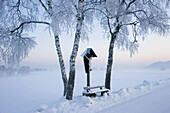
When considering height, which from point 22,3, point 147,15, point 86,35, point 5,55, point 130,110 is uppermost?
point 22,3

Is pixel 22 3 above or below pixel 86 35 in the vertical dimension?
above

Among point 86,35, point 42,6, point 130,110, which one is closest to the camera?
point 130,110

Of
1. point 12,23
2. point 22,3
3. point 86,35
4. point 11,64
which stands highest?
point 22,3

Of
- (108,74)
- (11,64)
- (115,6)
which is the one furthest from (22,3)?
(108,74)

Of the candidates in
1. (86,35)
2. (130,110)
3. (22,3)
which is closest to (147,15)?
(86,35)

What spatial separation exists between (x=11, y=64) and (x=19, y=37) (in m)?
1.70

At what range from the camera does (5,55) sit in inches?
254

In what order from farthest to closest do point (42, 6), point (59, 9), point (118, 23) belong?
1. point (118, 23)
2. point (42, 6)
3. point (59, 9)

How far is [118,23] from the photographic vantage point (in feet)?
24.0

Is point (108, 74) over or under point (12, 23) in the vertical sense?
under

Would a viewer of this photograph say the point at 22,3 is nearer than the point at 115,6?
No

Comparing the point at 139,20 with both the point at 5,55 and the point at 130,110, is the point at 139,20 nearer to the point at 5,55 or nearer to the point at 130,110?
the point at 130,110

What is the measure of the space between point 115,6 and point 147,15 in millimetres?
2931

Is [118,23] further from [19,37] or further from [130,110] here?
[19,37]
